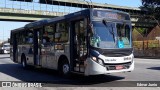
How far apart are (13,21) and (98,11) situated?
50422 mm

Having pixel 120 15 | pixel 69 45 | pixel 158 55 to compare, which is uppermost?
pixel 120 15

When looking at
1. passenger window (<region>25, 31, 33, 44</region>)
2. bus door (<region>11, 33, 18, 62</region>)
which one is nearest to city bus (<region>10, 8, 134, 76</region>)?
passenger window (<region>25, 31, 33, 44</region>)

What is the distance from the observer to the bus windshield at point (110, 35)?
12.3 metres

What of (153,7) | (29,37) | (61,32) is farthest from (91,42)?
(153,7)

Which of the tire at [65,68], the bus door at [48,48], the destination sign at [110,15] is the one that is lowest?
the tire at [65,68]

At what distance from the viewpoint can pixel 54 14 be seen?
208 ft

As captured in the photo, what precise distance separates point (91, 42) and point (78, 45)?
1.12 meters

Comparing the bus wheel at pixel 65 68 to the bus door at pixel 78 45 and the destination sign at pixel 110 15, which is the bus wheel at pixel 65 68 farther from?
the destination sign at pixel 110 15

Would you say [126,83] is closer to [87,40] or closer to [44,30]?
[87,40]

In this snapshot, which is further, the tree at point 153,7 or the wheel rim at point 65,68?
the tree at point 153,7

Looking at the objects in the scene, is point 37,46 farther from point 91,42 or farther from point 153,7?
point 153,7

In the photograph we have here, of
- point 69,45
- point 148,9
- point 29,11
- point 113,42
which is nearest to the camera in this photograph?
point 113,42

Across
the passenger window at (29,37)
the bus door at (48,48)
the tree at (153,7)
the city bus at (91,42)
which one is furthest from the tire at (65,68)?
the tree at (153,7)

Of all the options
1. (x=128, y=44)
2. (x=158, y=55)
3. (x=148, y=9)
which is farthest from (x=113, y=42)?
(x=148, y=9)
